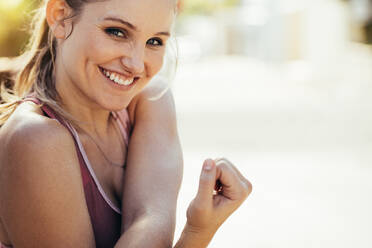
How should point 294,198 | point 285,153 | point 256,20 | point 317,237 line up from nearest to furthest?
point 317,237, point 294,198, point 285,153, point 256,20

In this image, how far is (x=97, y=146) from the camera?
186cm

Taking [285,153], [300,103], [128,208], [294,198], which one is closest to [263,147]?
[285,153]

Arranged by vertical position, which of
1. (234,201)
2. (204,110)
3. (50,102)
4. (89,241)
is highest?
(50,102)

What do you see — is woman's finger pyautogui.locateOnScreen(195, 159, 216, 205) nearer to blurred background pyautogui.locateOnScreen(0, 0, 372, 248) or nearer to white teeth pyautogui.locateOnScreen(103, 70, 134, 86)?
white teeth pyautogui.locateOnScreen(103, 70, 134, 86)

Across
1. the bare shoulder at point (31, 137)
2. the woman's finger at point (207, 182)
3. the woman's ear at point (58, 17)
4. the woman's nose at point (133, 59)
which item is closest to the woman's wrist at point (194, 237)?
the woman's finger at point (207, 182)

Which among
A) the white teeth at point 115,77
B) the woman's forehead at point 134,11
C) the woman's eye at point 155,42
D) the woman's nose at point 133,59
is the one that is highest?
the woman's forehead at point 134,11

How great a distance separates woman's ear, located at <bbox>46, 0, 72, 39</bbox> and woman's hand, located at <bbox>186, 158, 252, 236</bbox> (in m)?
0.68

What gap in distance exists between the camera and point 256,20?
79.3ft

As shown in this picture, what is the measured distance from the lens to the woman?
1.48 m

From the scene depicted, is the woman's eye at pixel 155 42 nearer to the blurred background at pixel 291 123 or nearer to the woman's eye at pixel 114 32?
the woman's eye at pixel 114 32

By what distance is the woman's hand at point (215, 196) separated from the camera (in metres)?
1.54

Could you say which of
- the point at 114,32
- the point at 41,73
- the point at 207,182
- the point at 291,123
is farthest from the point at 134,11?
the point at 291,123

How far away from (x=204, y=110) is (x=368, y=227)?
662 cm

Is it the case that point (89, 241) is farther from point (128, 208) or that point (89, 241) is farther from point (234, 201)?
point (234, 201)
